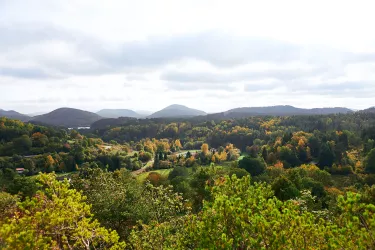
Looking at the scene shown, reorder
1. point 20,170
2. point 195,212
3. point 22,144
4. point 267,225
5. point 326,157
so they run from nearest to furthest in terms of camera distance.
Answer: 1. point 267,225
2. point 195,212
3. point 326,157
4. point 20,170
5. point 22,144

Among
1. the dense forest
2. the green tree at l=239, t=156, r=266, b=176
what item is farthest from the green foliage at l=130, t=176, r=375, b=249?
the green tree at l=239, t=156, r=266, b=176

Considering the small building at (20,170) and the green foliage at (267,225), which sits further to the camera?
the small building at (20,170)

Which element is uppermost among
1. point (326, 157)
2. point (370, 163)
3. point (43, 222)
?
point (43, 222)

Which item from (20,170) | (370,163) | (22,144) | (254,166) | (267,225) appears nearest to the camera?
(267,225)

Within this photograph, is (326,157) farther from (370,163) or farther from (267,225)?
(267,225)

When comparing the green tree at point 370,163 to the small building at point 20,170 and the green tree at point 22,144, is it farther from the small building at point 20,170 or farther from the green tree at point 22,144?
the green tree at point 22,144

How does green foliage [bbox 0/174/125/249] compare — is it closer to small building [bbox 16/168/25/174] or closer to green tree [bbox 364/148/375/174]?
green tree [bbox 364/148/375/174]

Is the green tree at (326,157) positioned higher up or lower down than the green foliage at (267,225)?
lower down

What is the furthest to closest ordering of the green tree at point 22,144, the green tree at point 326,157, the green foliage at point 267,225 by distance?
the green tree at point 22,144
the green tree at point 326,157
the green foliage at point 267,225

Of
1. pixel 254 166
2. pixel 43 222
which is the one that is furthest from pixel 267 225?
pixel 254 166

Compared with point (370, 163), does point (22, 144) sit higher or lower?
higher

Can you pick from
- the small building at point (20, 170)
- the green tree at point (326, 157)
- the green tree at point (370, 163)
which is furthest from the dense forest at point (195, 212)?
the small building at point (20, 170)

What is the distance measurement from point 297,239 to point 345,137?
404 ft

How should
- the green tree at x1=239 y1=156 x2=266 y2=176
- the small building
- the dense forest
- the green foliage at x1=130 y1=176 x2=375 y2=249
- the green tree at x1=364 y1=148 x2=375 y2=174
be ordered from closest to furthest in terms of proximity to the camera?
the green foliage at x1=130 y1=176 x2=375 y2=249 → the dense forest → the green tree at x1=364 y1=148 x2=375 y2=174 → the green tree at x1=239 y1=156 x2=266 y2=176 → the small building
